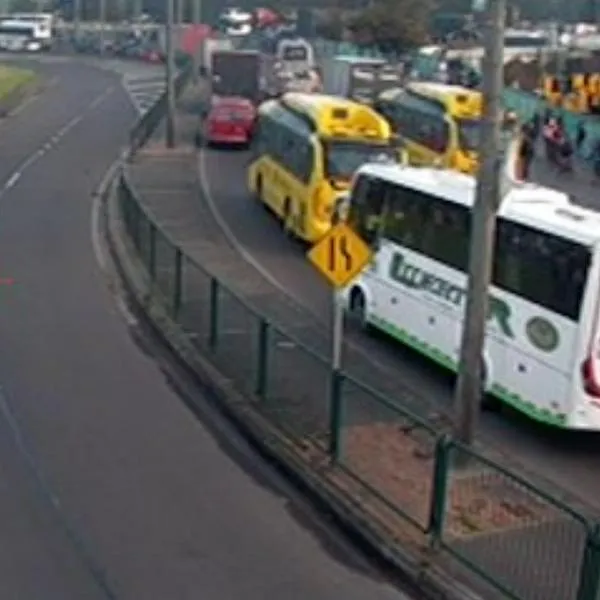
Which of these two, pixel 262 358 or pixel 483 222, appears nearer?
pixel 483 222

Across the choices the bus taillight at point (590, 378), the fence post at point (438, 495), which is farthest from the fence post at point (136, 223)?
the fence post at point (438, 495)

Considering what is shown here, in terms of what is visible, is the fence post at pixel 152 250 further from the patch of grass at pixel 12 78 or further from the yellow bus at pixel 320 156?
the patch of grass at pixel 12 78

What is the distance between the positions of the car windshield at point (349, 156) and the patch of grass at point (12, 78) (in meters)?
34.0

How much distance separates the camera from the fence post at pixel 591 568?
8.12m

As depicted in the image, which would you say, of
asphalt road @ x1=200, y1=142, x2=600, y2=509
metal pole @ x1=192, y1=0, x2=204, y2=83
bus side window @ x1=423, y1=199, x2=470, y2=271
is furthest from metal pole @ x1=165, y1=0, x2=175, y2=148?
bus side window @ x1=423, y1=199, x2=470, y2=271

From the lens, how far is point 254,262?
2284 centimetres

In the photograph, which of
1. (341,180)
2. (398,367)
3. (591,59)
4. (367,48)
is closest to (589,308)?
(398,367)

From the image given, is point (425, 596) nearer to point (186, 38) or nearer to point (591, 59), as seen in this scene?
point (186, 38)

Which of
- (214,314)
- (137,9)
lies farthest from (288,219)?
(137,9)

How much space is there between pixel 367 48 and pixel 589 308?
56.7 m

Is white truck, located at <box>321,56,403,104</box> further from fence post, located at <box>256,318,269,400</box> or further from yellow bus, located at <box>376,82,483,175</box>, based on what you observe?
fence post, located at <box>256,318,269,400</box>

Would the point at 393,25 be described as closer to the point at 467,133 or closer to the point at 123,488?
the point at 467,133

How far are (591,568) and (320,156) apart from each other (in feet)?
53.6

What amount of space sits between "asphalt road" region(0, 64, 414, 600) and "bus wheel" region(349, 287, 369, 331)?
118 inches
